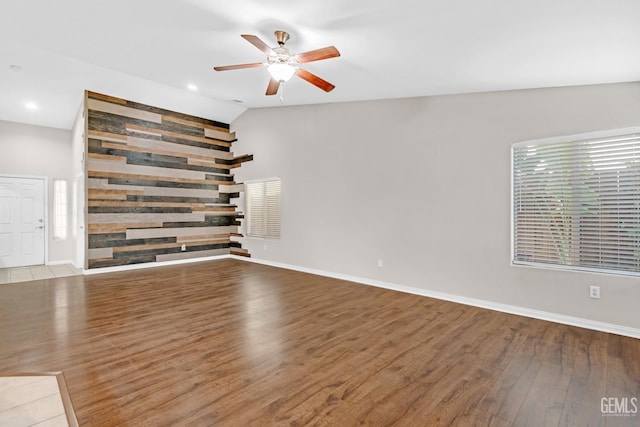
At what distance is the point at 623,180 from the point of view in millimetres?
3244

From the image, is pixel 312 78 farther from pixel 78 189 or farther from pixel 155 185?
pixel 78 189

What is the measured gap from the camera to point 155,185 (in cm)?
687

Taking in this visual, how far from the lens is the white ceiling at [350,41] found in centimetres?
242

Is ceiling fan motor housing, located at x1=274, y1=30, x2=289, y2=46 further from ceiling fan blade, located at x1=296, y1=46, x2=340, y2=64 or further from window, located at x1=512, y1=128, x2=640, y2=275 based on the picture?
window, located at x1=512, y1=128, x2=640, y2=275

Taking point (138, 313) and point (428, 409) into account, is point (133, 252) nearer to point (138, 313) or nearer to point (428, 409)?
point (138, 313)

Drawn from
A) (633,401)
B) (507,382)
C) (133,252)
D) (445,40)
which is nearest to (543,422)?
(507,382)

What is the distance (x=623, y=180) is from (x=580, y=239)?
0.72 metres

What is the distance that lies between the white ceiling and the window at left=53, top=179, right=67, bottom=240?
2444 millimetres

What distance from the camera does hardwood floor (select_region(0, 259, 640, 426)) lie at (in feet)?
6.56

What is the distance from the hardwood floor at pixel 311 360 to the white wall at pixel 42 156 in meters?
3.19

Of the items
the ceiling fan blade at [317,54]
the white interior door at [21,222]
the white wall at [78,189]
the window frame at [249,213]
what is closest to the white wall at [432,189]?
the window frame at [249,213]

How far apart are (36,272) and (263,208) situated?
457 cm

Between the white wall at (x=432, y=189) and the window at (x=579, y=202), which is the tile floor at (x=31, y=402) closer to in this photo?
the white wall at (x=432, y=189)

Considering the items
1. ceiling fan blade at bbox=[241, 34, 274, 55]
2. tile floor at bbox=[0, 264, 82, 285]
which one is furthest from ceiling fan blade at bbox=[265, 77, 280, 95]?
tile floor at bbox=[0, 264, 82, 285]
